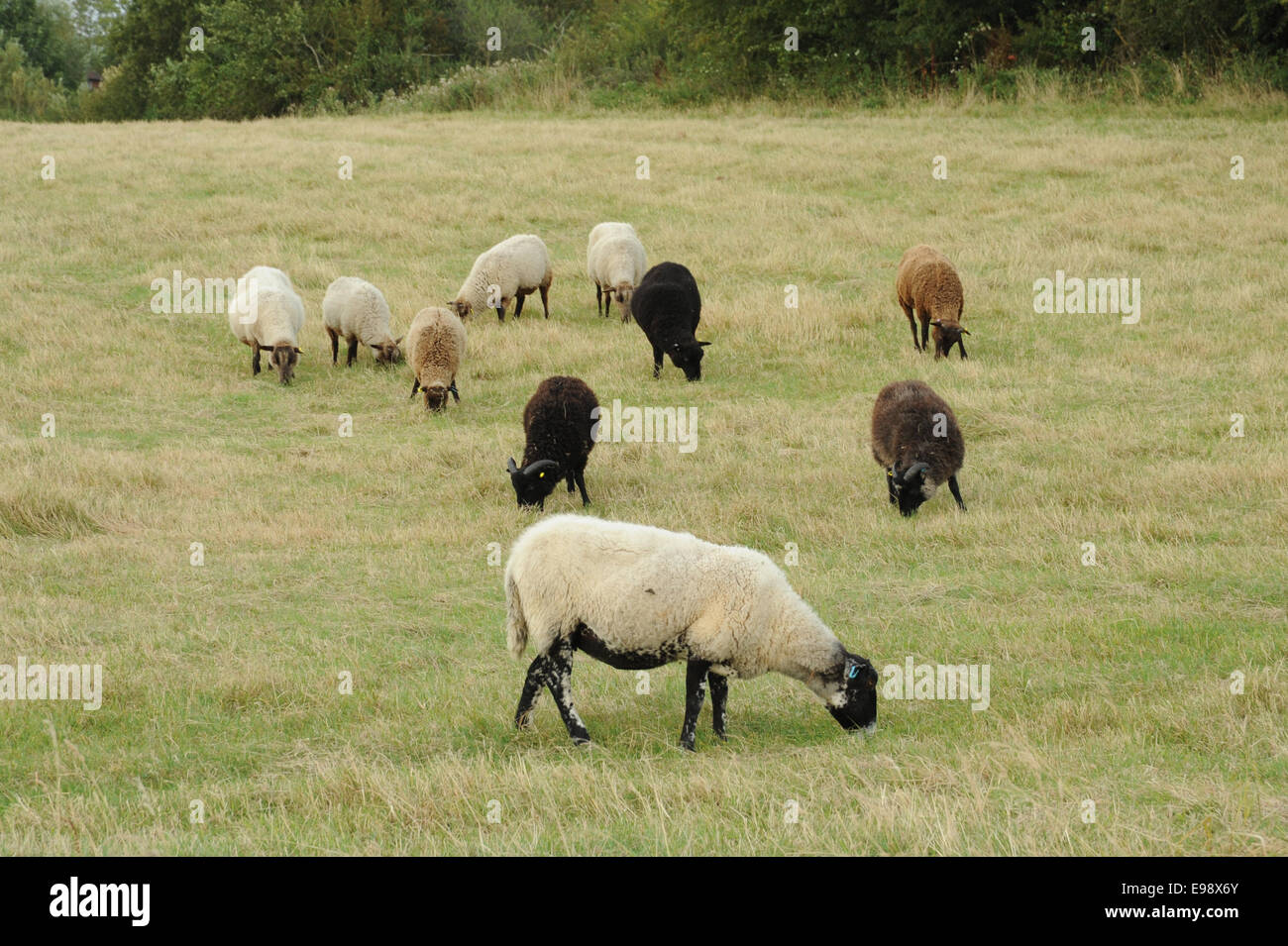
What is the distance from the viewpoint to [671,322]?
55.5 ft

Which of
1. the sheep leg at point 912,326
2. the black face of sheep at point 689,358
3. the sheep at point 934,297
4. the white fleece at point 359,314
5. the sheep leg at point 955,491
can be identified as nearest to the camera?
the sheep leg at point 955,491

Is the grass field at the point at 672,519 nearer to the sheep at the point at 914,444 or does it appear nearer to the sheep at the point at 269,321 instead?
the sheep at the point at 914,444

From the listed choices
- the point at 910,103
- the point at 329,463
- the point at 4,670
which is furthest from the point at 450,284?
the point at 910,103

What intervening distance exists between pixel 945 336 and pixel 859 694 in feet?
34.7

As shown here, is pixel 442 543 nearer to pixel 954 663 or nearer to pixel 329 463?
pixel 329 463

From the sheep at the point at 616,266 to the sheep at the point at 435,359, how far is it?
4.20 m

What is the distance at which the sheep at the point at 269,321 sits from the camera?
1742 centimetres

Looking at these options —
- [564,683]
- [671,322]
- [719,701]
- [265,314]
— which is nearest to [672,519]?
[719,701]

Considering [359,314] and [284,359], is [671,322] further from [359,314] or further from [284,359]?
[284,359]

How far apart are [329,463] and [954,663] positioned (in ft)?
25.4

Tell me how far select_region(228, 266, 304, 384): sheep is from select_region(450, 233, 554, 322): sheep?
104 inches

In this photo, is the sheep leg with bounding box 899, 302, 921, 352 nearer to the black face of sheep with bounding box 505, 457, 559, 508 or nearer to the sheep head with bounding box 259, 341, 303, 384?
the black face of sheep with bounding box 505, 457, 559, 508

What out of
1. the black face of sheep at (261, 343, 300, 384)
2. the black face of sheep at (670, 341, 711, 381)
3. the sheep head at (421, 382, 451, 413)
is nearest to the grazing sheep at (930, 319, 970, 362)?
the black face of sheep at (670, 341, 711, 381)

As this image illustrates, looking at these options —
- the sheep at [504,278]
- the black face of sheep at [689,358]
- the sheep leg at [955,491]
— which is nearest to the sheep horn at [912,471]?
the sheep leg at [955,491]
